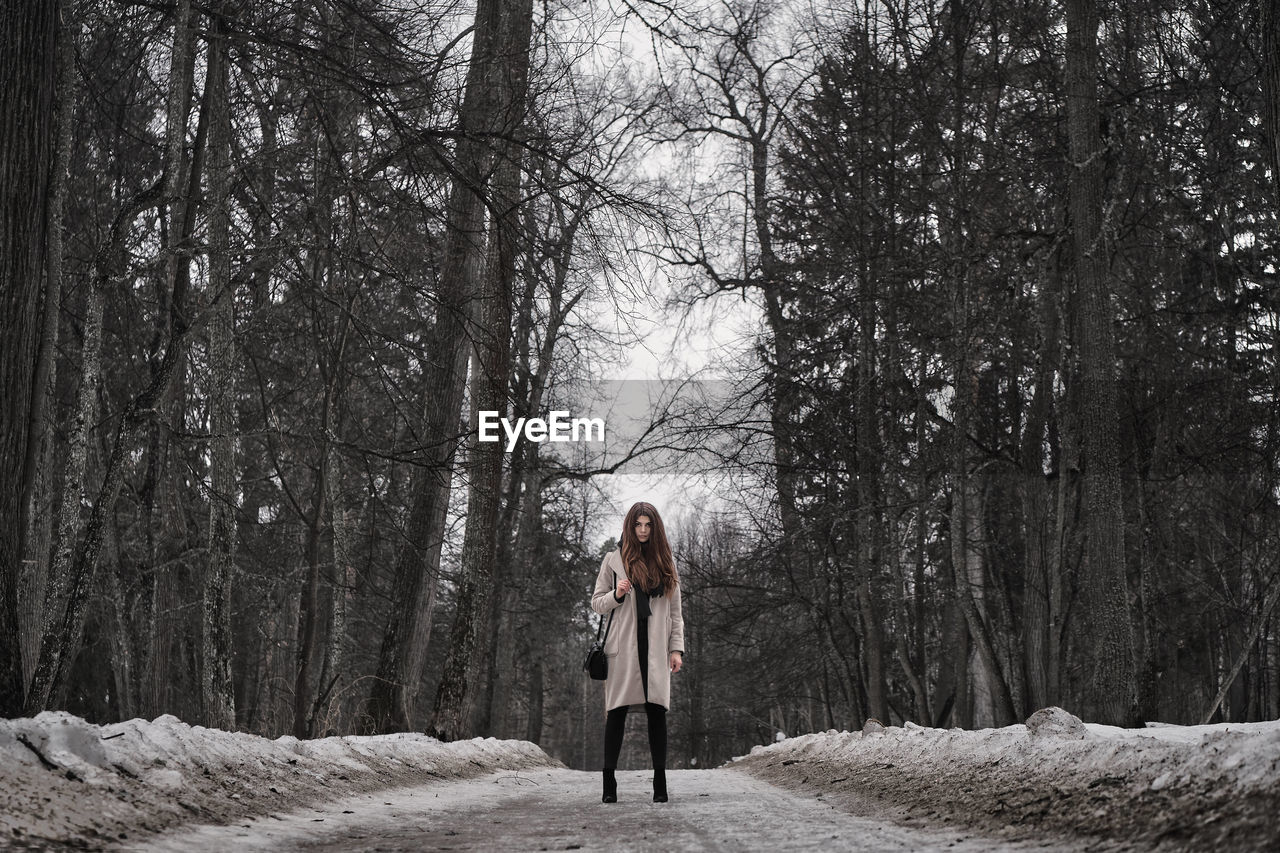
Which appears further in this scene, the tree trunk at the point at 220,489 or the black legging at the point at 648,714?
the tree trunk at the point at 220,489

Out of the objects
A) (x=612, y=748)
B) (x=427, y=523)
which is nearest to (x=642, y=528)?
(x=612, y=748)

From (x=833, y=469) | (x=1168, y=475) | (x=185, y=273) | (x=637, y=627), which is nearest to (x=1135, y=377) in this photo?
(x=1168, y=475)

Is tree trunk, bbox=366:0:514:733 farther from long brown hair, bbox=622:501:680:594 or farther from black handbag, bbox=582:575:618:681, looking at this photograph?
black handbag, bbox=582:575:618:681

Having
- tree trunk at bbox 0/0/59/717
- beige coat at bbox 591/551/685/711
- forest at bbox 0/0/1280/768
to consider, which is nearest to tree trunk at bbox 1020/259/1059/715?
forest at bbox 0/0/1280/768

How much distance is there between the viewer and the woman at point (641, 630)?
265 inches

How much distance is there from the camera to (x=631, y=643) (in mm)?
6816

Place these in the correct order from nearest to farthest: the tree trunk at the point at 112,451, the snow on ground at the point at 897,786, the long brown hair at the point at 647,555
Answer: the snow on ground at the point at 897,786
the tree trunk at the point at 112,451
the long brown hair at the point at 647,555

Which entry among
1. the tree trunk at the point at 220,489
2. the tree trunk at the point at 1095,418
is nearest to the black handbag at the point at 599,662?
the tree trunk at the point at 220,489

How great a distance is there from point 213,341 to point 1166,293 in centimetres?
1251

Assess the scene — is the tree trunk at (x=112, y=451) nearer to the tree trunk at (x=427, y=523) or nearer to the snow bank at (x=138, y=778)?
the snow bank at (x=138, y=778)

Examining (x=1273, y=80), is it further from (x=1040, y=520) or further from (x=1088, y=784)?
(x=1040, y=520)

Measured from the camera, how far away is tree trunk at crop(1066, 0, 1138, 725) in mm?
9922

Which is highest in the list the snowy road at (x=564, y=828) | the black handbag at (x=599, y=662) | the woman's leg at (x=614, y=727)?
the black handbag at (x=599, y=662)

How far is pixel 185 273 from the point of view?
8211 mm
